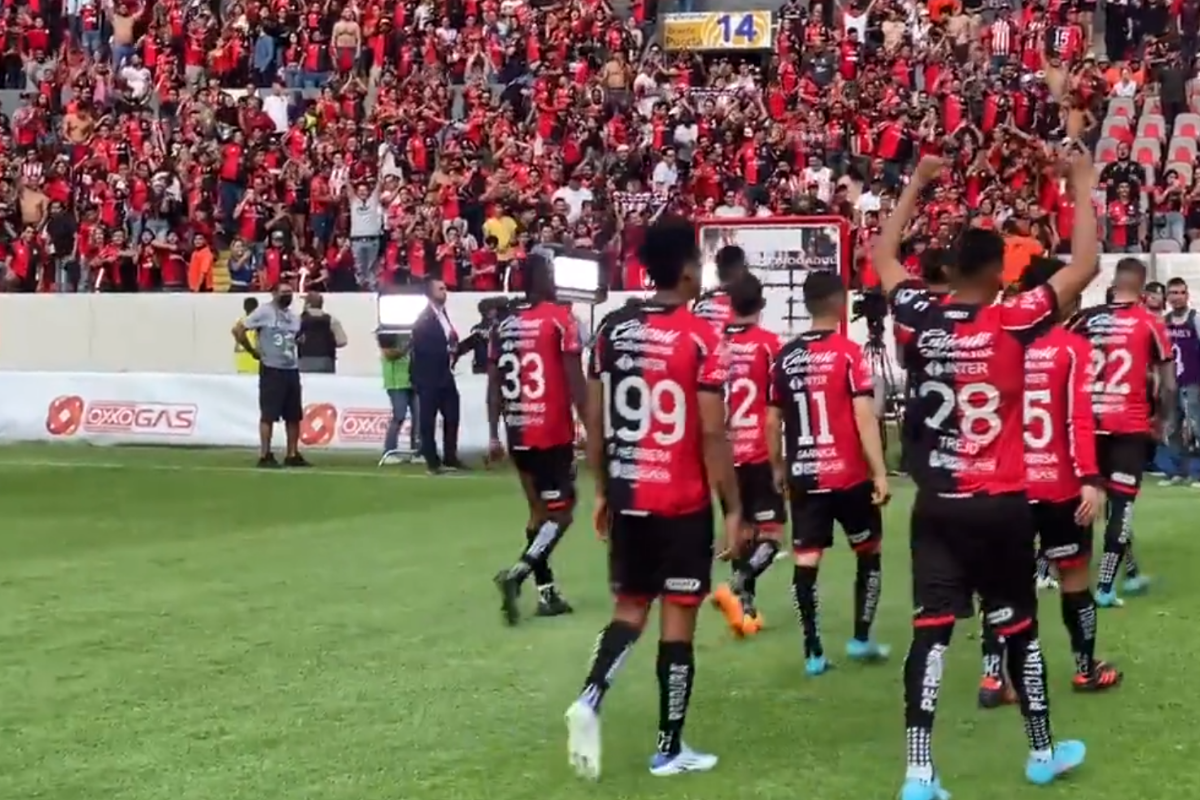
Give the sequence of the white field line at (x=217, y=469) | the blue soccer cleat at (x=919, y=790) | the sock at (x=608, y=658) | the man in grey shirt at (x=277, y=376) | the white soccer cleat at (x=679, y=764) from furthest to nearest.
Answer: the man in grey shirt at (x=277, y=376), the white field line at (x=217, y=469), the white soccer cleat at (x=679, y=764), the sock at (x=608, y=658), the blue soccer cleat at (x=919, y=790)

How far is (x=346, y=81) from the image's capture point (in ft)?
114

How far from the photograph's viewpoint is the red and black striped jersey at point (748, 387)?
35.8ft

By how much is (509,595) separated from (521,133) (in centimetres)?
2112

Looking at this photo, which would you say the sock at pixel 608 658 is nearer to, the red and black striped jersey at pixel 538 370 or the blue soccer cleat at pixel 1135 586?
the red and black striped jersey at pixel 538 370

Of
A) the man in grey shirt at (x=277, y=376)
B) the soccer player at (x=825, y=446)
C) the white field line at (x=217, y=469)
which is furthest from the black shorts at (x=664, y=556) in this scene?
the man in grey shirt at (x=277, y=376)

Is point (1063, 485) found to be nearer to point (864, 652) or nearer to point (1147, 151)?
point (864, 652)

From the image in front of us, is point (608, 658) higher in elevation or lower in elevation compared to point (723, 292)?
lower

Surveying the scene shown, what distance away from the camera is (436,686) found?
374 inches

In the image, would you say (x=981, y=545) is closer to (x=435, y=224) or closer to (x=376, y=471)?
(x=376, y=471)

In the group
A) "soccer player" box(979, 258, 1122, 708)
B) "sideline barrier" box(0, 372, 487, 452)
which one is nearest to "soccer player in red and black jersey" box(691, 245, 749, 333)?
"soccer player" box(979, 258, 1122, 708)

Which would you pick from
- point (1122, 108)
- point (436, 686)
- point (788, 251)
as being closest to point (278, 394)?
point (788, 251)

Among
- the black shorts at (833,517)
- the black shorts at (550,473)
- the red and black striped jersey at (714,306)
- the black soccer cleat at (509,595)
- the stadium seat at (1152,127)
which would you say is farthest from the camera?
the stadium seat at (1152,127)

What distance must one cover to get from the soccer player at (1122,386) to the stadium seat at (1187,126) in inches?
673

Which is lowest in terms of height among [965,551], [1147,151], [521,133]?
[965,551]
